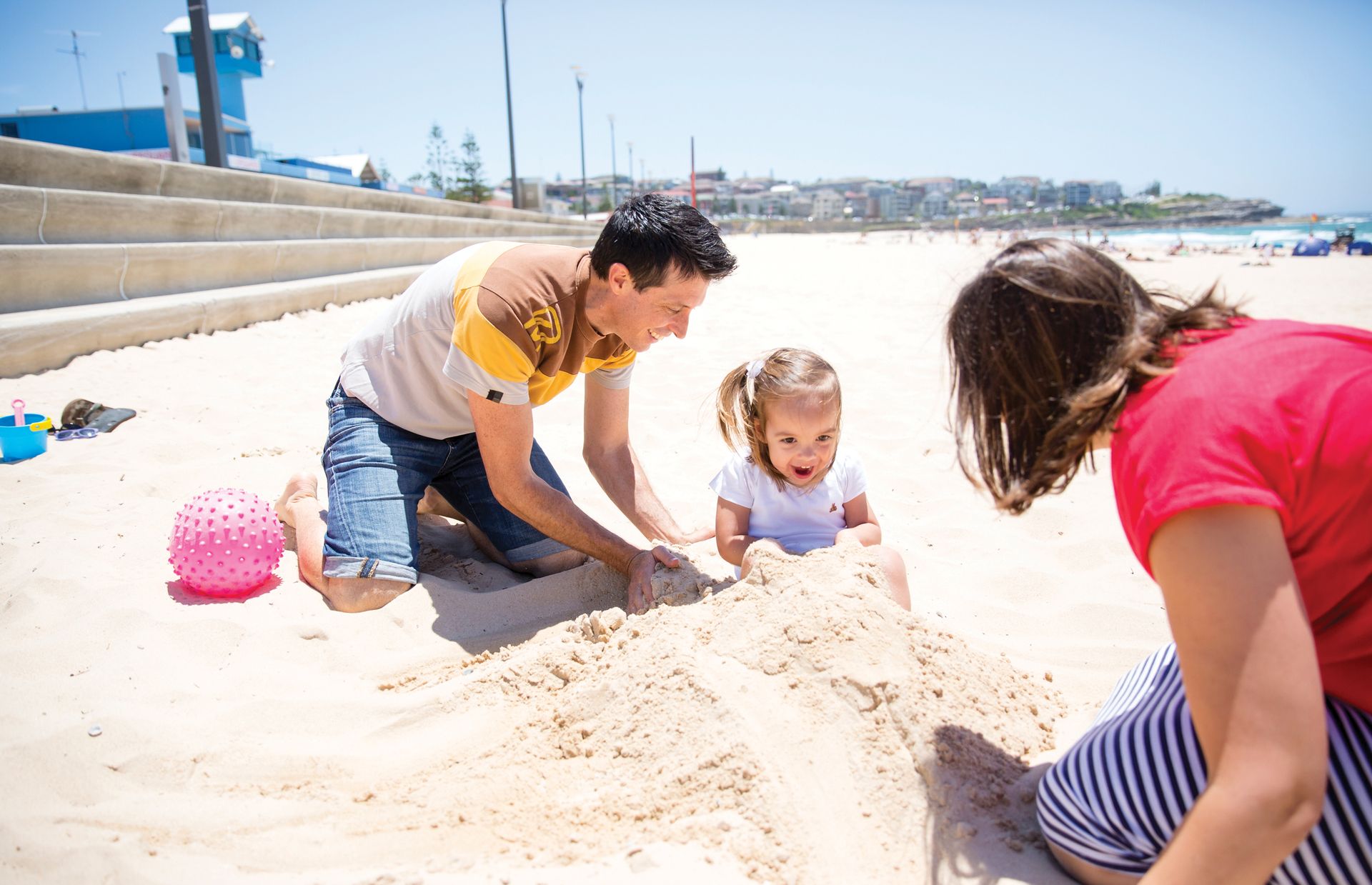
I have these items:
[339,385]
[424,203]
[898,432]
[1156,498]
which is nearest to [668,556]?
[339,385]

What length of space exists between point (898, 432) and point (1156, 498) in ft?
11.4

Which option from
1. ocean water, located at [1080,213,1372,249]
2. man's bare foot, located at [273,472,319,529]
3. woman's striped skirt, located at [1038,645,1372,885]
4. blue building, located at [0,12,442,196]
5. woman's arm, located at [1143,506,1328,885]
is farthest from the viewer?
ocean water, located at [1080,213,1372,249]

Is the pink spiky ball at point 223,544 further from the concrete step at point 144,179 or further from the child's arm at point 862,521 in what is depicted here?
the concrete step at point 144,179

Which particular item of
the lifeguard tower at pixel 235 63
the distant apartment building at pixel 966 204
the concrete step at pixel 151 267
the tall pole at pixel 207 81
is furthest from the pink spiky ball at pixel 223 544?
the distant apartment building at pixel 966 204

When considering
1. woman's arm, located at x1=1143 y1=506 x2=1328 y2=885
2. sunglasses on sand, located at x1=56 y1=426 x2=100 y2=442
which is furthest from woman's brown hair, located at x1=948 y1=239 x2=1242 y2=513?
sunglasses on sand, located at x1=56 y1=426 x2=100 y2=442

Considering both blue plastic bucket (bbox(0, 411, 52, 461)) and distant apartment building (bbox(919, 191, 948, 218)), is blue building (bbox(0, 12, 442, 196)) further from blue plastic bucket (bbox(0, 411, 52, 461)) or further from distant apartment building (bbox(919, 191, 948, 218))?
distant apartment building (bbox(919, 191, 948, 218))

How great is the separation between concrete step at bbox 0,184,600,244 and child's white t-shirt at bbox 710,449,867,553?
5.23 metres

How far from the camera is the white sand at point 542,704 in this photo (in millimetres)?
1657

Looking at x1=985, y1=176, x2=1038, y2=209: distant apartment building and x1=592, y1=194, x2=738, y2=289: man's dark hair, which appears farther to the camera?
x1=985, y1=176, x2=1038, y2=209: distant apartment building

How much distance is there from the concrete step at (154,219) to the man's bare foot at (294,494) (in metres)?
3.61

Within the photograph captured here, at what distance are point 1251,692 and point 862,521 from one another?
1.81 m

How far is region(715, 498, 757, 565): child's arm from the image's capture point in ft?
9.22

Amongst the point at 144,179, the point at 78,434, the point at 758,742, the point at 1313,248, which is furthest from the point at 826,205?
the point at 758,742

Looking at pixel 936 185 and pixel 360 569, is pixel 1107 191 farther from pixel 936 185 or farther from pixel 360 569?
pixel 360 569
